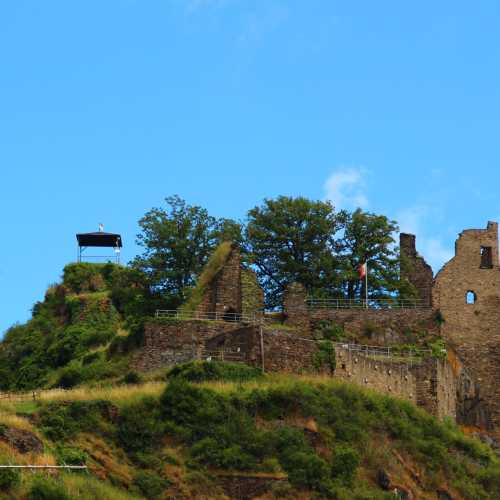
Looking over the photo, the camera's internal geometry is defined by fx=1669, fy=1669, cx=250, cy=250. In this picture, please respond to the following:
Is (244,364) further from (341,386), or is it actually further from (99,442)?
(99,442)

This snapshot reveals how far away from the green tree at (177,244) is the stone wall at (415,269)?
29.2 ft

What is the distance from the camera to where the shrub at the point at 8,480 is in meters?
48.5

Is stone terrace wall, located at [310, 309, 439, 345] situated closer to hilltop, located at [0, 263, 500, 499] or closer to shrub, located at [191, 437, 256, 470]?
hilltop, located at [0, 263, 500, 499]

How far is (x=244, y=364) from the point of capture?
206 ft

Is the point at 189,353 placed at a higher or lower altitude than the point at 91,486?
higher

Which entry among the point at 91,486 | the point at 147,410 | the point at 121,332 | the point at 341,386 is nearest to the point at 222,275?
the point at 121,332

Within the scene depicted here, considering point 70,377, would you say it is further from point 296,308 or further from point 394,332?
point 394,332

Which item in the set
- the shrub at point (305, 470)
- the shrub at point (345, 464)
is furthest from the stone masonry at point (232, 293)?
the shrub at point (305, 470)

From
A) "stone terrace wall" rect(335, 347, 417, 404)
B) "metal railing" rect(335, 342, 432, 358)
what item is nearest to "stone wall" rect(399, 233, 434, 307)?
"metal railing" rect(335, 342, 432, 358)

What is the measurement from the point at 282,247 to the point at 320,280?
8.05 ft

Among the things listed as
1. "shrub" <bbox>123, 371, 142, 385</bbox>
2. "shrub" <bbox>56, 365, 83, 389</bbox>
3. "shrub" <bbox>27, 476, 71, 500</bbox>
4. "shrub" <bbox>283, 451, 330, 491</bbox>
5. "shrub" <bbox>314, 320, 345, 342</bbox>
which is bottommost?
"shrub" <bbox>27, 476, 71, 500</bbox>

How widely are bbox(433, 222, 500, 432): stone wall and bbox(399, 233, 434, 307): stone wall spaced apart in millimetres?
1286

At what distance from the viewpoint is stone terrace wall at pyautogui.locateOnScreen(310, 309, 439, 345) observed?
73.4 metres

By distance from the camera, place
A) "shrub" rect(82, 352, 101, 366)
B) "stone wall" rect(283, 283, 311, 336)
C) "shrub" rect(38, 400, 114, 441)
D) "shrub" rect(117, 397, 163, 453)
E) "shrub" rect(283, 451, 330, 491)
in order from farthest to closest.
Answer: "stone wall" rect(283, 283, 311, 336) < "shrub" rect(82, 352, 101, 366) < "shrub" rect(283, 451, 330, 491) < "shrub" rect(117, 397, 163, 453) < "shrub" rect(38, 400, 114, 441)
